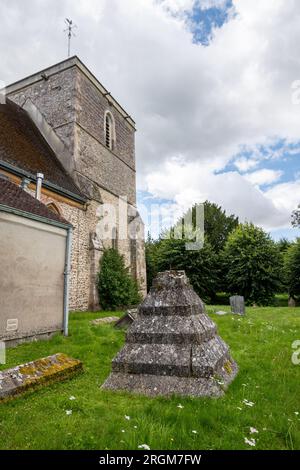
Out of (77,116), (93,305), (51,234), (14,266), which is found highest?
(77,116)

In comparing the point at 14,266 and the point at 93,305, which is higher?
the point at 14,266

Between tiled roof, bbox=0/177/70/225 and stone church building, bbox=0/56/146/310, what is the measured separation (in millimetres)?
3772

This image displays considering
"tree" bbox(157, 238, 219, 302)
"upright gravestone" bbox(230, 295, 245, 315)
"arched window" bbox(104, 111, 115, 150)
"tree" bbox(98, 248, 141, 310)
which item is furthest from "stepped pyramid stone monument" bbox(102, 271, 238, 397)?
"arched window" bbox(104, 111, 115, 150)

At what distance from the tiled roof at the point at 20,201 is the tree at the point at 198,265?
1454 centimetres

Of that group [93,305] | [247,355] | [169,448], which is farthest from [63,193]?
[169,448]

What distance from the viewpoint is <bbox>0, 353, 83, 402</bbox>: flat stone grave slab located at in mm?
3300

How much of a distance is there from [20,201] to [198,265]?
16045 millimetres

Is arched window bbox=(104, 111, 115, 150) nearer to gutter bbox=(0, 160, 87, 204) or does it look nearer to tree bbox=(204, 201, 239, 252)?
gutter bbox=(0, 160, 87, 204)

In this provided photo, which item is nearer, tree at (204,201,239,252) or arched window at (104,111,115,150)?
arched window at (104,111,115,150)

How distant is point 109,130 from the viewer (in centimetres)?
2127

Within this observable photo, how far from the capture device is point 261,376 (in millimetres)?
4207

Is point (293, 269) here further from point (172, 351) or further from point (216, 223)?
point (172, 351)
